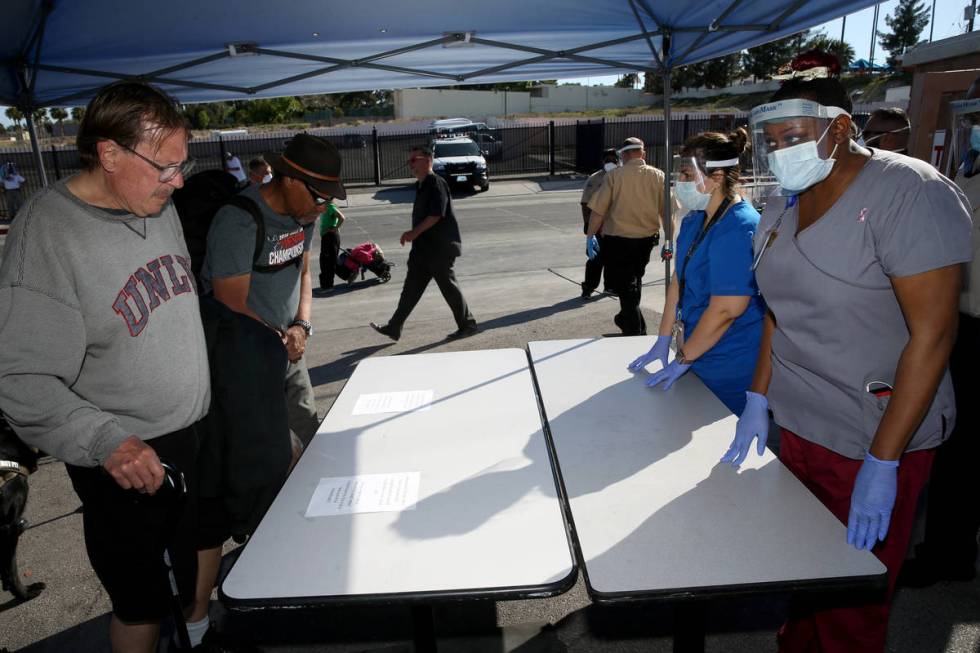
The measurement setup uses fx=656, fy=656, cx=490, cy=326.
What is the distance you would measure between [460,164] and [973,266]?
17.8m

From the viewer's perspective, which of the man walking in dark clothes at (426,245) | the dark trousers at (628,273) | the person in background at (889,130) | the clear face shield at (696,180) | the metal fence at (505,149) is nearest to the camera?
the clear face shield at (696,180)

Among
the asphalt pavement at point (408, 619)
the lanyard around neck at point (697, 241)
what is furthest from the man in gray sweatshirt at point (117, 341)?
the lanyard around neck at point (697, 241)

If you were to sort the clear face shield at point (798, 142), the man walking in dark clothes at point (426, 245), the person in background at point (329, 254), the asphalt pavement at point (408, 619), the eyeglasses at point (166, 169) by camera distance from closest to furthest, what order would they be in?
1. the eyeglasses at point (166, 169)
2. the clear face shield at point (798, 142)
3. the asphalt pavement at point (408, 619)
4. the man walking in dark clothes at point (426, 245)
5. the person in background at point (329, 254)

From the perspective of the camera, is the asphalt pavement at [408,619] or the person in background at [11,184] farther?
the person in background at [11,184]

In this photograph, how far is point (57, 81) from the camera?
504 cm

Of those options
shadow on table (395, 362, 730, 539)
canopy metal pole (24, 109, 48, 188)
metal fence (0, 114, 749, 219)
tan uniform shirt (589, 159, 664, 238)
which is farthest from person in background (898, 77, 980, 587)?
metal fence (0, 114, 749, 219)

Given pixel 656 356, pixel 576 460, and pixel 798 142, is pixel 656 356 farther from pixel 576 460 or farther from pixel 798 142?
pixel 798 142

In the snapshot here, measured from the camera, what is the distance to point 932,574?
293 cm

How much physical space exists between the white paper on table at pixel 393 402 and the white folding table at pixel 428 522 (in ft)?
0.07

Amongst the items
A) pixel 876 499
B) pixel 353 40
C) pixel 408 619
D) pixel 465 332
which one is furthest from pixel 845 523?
→ pixel 465 332

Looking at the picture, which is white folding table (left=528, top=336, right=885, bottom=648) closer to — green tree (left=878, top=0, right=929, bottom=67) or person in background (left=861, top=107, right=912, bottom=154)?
person in background (left=861, top=107, right=912, bottom=154)

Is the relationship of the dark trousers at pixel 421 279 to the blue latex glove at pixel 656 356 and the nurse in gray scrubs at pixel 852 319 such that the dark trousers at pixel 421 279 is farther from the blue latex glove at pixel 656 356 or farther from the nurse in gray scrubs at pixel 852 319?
the nurse in gray scrubs at pixel 852 319

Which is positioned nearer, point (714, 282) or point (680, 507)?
point (680, 507)

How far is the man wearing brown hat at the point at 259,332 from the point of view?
7.16 ft
